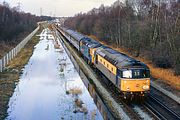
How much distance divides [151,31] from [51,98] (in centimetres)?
2263

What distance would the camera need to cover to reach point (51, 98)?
23.5 m

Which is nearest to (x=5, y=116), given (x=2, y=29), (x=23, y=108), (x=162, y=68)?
(x=23, y=108)

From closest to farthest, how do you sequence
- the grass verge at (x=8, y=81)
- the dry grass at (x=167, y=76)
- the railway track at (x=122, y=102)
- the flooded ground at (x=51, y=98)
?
the railway track at (x=122, y=102) < the flooded ground at (x=51, y=98) < the grass verge at (x=8, y=81) < the dry grass at (x=167, y=76)

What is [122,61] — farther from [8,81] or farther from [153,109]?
[8,81]

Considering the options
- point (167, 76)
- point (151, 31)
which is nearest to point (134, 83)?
point (167, 76)

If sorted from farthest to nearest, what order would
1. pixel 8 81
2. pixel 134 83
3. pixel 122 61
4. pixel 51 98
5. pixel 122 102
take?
1. pixel 8 81
2. pixel 51 98
3. pixel 122 61
4. pixel 122 102
5. pixel 134 83

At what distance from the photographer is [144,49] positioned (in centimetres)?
4362

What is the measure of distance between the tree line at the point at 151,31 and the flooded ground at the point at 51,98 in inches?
373

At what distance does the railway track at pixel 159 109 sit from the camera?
1852cm

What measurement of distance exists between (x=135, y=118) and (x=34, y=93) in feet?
32.2

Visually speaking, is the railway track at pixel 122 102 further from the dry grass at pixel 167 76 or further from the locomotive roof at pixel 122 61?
the dry grass at pixel 167 76

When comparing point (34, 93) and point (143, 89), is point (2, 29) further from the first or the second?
point (143, 89)

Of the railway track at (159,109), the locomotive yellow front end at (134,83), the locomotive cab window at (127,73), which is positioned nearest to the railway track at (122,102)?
the locomotive yellow front end at (134,83)

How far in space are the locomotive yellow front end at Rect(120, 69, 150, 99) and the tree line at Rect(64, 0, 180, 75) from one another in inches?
361
